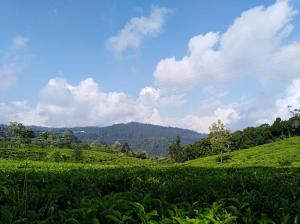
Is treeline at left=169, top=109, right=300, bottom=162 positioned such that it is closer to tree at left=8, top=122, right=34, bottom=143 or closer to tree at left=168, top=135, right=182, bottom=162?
tree at left=168, top=135, right=182, bottom=162

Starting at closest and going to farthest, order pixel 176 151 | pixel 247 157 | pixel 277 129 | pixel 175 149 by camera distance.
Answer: pixel 247 157
pixel 277 129
pixel 176 151
pixel 175 149

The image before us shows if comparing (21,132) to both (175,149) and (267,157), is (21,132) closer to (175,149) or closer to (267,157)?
(175,149)

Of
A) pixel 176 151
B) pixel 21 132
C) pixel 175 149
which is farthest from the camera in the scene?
pixel 175 149

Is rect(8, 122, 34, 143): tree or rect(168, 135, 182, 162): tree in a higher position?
rect(8, 122, 34, 143): tree

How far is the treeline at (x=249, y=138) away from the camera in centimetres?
16125

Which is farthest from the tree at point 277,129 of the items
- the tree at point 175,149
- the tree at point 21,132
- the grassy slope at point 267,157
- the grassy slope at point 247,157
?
the tree at point 21,132

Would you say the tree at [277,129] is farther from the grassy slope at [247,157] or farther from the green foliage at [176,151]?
the green foliage at [176,151]

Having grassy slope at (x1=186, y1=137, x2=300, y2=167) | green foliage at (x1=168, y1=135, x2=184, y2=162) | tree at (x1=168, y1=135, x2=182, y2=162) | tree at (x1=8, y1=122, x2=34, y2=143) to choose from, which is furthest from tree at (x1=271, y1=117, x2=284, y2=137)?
tree at (x1=8, y1=122, x2=34, y2=143)

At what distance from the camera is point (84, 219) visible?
191 inches

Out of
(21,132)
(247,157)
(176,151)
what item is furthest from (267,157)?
(21,132)

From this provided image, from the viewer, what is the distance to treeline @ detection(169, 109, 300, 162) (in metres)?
161

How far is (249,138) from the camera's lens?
544ft

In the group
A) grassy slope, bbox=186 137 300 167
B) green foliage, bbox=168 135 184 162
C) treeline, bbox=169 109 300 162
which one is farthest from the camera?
green foliage, bbox=168 135 184 162

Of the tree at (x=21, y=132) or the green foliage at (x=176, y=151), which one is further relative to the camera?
the green foliage at (x=176, y=151)
